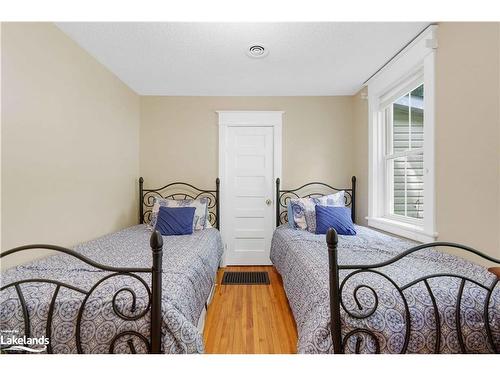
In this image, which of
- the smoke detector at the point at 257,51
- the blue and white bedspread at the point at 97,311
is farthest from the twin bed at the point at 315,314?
the smoke detector at the point at 257,51

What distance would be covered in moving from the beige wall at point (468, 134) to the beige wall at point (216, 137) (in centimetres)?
155

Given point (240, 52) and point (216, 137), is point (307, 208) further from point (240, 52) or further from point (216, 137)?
point (240, 52)

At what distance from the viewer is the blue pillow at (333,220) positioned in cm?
246

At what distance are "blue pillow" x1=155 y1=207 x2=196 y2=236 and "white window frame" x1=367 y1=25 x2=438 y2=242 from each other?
6.26 feet

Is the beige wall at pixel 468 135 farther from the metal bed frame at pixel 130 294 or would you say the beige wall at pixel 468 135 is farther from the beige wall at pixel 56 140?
the beige wall at pixel 56 140

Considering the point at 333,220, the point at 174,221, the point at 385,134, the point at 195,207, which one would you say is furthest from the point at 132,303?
the point at 385,134

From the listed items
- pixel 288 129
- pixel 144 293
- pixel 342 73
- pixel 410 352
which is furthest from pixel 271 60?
pixel 410 352

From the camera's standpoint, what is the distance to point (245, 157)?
11.0 feet

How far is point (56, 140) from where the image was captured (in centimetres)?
187

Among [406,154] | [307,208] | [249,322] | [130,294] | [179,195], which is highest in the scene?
[406,154]

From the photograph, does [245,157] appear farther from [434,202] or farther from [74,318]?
[74,318]

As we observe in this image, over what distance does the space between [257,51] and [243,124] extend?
1.17 metres

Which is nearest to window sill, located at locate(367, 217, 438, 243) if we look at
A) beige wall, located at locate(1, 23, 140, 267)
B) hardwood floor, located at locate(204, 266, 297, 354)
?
hardwood floor, located at locate(204, 266, 297, 354)

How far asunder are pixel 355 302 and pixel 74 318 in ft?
3.69
